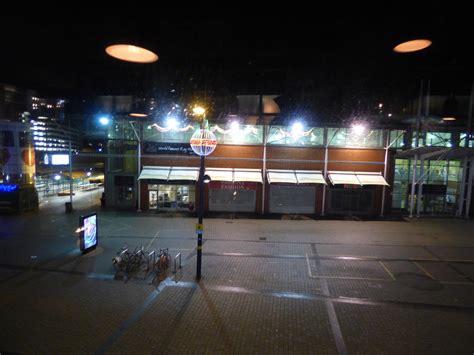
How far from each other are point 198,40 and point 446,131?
25009mm

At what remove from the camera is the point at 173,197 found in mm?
22141

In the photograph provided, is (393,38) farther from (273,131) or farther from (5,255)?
(273,131)

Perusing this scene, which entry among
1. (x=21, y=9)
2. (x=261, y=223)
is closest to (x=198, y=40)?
(x=21, y=9)

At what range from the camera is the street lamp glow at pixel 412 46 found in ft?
7.45

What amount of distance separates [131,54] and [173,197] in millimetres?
20214

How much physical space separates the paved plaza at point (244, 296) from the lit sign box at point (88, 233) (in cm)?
43

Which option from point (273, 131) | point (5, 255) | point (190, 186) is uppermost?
point (273, 131)

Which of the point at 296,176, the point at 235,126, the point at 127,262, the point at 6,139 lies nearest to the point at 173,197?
the point at 235,126

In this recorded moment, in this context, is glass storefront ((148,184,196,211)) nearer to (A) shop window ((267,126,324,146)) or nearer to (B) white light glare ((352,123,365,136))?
(A) shop window ((267,126,324,146))

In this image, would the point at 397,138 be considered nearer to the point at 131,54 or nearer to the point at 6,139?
the point at 131,54

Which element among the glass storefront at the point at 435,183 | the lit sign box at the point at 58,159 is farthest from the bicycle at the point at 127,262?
the lit sign box at the point at 58,159

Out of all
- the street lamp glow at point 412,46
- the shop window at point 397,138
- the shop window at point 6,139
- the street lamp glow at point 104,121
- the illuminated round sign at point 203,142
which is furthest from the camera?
the shop window at point 397,138

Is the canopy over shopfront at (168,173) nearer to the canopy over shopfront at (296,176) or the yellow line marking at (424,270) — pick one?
the canopy over shopfront at (296,176)

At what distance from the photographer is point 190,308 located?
788cm
